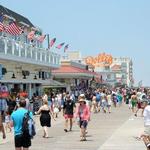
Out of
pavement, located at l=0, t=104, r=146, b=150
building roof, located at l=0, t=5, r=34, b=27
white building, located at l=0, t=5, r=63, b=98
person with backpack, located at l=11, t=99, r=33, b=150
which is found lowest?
pavement, located at l=0, t=104, r=146, b=150

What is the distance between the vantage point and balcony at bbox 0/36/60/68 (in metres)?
29.2

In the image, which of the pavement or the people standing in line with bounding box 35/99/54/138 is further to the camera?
the people standing in line with bounding box 35/99/54/138

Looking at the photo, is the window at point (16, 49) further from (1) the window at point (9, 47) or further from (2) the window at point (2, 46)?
(2) the window at point (2, 46)

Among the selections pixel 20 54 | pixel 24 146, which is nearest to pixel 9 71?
pixel 20 54

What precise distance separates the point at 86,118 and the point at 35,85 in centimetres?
2490

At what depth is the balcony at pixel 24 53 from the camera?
2916 centimetres

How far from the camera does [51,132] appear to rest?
71.2 feet

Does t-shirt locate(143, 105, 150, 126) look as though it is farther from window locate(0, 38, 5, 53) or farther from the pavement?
window locate(0, 38, 5, 53)

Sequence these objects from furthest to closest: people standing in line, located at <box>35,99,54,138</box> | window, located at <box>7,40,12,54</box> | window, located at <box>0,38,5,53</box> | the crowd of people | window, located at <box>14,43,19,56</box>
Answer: window, located at <box>14,43,19,56</box> < window, located at <box>7,40,12,54</box> < window, located at <box>0,38,5,53</box> < people standing in line, located at <box>35,99,54,138</box> < the crowd of people

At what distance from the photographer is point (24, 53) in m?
33.1

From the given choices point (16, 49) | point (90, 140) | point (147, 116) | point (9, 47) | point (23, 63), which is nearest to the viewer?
point (147, 116)

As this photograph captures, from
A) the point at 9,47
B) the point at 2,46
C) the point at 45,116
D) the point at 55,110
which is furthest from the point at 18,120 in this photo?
the point at 9,47

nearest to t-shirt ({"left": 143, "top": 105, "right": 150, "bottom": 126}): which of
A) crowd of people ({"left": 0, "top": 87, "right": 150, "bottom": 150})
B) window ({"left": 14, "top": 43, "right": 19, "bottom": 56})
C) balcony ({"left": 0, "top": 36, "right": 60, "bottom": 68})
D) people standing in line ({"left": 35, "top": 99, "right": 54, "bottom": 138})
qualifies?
crowd of people ({"left": 0, "top": 87, "right": 150, "bottom": 150})

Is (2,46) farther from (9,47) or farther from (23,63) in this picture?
(23,63)
